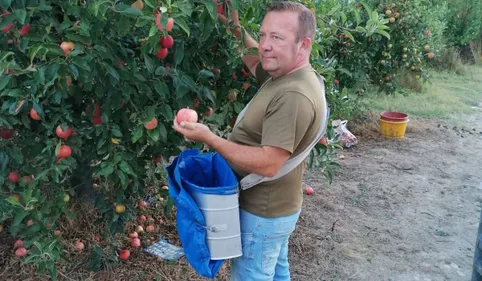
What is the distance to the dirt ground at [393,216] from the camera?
3553mm

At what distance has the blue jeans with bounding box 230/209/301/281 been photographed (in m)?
2.08

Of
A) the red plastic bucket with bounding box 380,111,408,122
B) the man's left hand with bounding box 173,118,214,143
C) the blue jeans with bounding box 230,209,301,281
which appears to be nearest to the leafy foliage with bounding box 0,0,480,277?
the man's left hand with bounding box 173,118,214,143

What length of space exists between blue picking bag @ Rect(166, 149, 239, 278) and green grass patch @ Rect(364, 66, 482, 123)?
5.73 m

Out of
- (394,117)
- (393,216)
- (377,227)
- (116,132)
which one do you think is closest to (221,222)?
(116,132)

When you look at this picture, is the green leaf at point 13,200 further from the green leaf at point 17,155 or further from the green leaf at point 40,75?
the green leaf at point 40,75

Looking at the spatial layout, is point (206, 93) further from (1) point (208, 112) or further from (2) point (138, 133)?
(2) point (138, 133)

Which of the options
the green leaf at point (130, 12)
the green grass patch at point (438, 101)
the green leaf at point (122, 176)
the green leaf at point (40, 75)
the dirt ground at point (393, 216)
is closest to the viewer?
the green leaf at point (130, 12)

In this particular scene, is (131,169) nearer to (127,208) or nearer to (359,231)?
(127,208)

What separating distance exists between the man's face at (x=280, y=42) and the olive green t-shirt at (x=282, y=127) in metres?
0.06

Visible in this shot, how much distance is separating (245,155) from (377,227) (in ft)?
8.52

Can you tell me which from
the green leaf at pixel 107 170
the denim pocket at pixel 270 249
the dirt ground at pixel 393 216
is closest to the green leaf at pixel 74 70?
the green leaf at pixel 107 170

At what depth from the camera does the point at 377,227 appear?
4.12 m

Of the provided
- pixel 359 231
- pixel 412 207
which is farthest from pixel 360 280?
pixel 412 207

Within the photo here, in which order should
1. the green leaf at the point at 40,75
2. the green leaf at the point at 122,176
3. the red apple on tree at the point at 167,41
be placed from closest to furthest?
1. the green leaf at the point at 40,75
2. the red apple on tree at the point at 167,41
3. the green leaf at the point at 122,176
